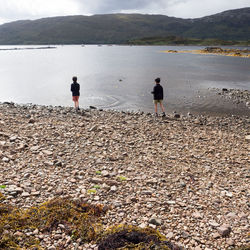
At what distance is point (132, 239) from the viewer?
6.50 metres

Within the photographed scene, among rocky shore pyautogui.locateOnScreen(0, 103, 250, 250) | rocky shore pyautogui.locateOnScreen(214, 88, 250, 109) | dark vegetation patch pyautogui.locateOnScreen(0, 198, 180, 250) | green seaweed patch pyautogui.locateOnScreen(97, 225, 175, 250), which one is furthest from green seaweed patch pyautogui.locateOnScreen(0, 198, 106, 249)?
rocky shore pyautogui.locateOnScreen(214, 88, 250, 109)

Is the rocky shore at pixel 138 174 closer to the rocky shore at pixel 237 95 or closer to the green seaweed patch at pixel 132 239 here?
the green seaweed patch at pixel 132 239

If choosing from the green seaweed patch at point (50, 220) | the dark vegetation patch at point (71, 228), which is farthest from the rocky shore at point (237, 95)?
the green seaweed patch at point (50, 220)

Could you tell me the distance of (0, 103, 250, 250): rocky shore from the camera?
7254 millimetres

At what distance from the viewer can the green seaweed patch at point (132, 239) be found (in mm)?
6270

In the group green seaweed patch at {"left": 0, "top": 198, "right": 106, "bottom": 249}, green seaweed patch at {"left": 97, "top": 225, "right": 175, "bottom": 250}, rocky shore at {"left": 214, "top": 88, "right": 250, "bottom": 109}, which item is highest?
rocky shore at {"left": 214, "top": 88, "right": 250, "bottom": 109}

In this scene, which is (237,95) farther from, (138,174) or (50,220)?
(50,220)

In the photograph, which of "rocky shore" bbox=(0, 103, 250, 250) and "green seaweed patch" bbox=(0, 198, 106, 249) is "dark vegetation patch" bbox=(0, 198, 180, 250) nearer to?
"green seaweed patch" bbox=(0, 198, 106, 249)

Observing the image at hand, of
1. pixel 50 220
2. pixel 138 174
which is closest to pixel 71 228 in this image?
pixel 50 220

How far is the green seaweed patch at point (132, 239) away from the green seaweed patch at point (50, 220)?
0.44 m

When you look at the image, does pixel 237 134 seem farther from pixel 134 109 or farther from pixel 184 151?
pixel 134 109

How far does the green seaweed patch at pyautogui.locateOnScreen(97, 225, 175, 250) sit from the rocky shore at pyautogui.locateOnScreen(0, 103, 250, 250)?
36 cm

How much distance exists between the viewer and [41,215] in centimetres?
727

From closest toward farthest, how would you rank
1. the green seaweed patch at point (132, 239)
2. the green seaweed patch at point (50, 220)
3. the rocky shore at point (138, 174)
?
the green seaweed patch at point (132, 239)
the green seaweed patch at point (50, 220)
the rocky shore at point (138, 174)
